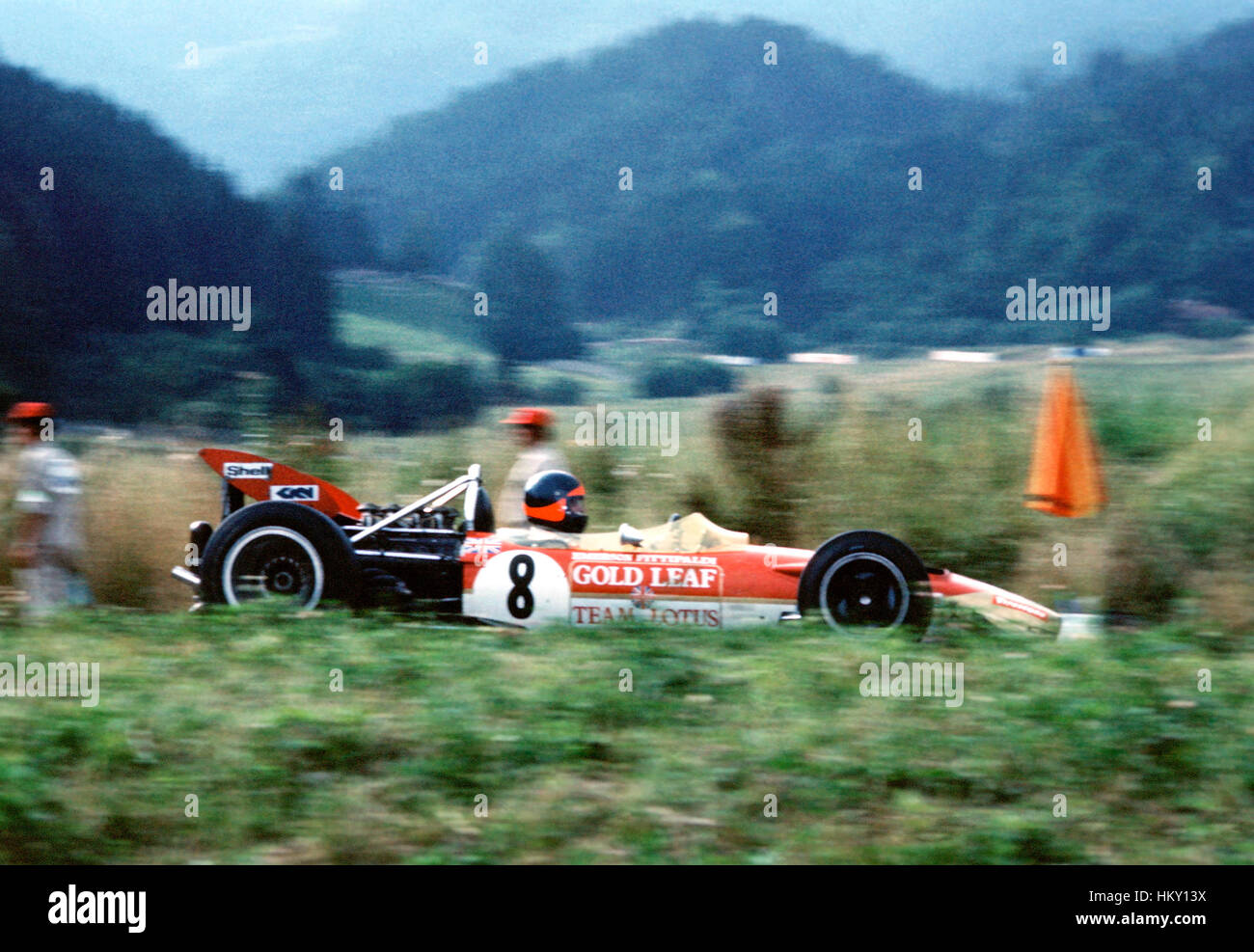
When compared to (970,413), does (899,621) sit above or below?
below

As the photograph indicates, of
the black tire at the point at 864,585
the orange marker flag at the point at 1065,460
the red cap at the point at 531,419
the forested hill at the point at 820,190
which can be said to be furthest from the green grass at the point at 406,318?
the black tire at the point at 864,585

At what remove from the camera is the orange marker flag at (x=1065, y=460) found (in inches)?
319

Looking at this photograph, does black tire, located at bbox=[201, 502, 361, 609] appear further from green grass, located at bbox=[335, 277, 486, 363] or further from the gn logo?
green grass, located at bbox=[335, 277, 486, 363]

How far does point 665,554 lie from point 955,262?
419 inches

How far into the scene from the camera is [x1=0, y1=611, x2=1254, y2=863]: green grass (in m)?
4.34

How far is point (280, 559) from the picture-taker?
7.13 m

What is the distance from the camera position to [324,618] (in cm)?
680

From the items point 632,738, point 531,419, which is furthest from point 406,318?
point 632,738

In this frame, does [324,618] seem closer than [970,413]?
Yes

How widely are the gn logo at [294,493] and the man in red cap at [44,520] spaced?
1261 millimetres

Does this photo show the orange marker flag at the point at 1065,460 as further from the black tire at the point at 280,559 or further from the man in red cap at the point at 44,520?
the man in red cap at the point at 44,520

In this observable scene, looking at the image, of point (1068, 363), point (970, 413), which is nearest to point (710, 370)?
point (970, 413)

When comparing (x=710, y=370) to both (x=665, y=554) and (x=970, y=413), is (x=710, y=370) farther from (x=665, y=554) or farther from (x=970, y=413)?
(x=665, y=554)

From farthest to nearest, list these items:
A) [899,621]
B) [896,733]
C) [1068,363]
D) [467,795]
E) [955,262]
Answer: [955,262]
[1068,363]
[899,621]
[896,733]
[467,795]
